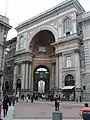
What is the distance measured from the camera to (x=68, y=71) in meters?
37.2

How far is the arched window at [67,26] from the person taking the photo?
131 feet

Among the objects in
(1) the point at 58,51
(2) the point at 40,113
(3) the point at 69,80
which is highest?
(1) the point at 58,51

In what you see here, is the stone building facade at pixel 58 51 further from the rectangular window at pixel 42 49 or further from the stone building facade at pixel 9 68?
the stone building facade at pixel 9 68

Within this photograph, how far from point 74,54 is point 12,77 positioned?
22822 millimetres

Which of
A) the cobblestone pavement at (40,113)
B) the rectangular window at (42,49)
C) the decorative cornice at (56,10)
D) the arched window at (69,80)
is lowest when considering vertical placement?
the cobblestone pavement at (40,113)

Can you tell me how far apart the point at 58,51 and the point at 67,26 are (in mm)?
6416

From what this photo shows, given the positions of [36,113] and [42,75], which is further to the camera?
[42,75]

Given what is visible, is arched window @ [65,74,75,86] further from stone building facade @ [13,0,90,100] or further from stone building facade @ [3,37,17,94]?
stone building facade @ [3,37,17,94]

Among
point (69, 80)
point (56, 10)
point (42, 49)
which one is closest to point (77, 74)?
point (69, 80)

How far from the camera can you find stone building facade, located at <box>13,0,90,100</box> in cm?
3592

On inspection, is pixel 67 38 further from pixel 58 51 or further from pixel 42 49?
pixel 42 49

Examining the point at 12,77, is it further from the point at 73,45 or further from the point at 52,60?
the point at 73,45

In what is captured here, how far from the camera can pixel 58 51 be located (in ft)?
132

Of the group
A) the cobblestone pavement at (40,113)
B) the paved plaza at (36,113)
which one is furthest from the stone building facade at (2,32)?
the cobblestone pavement at (40,113)
